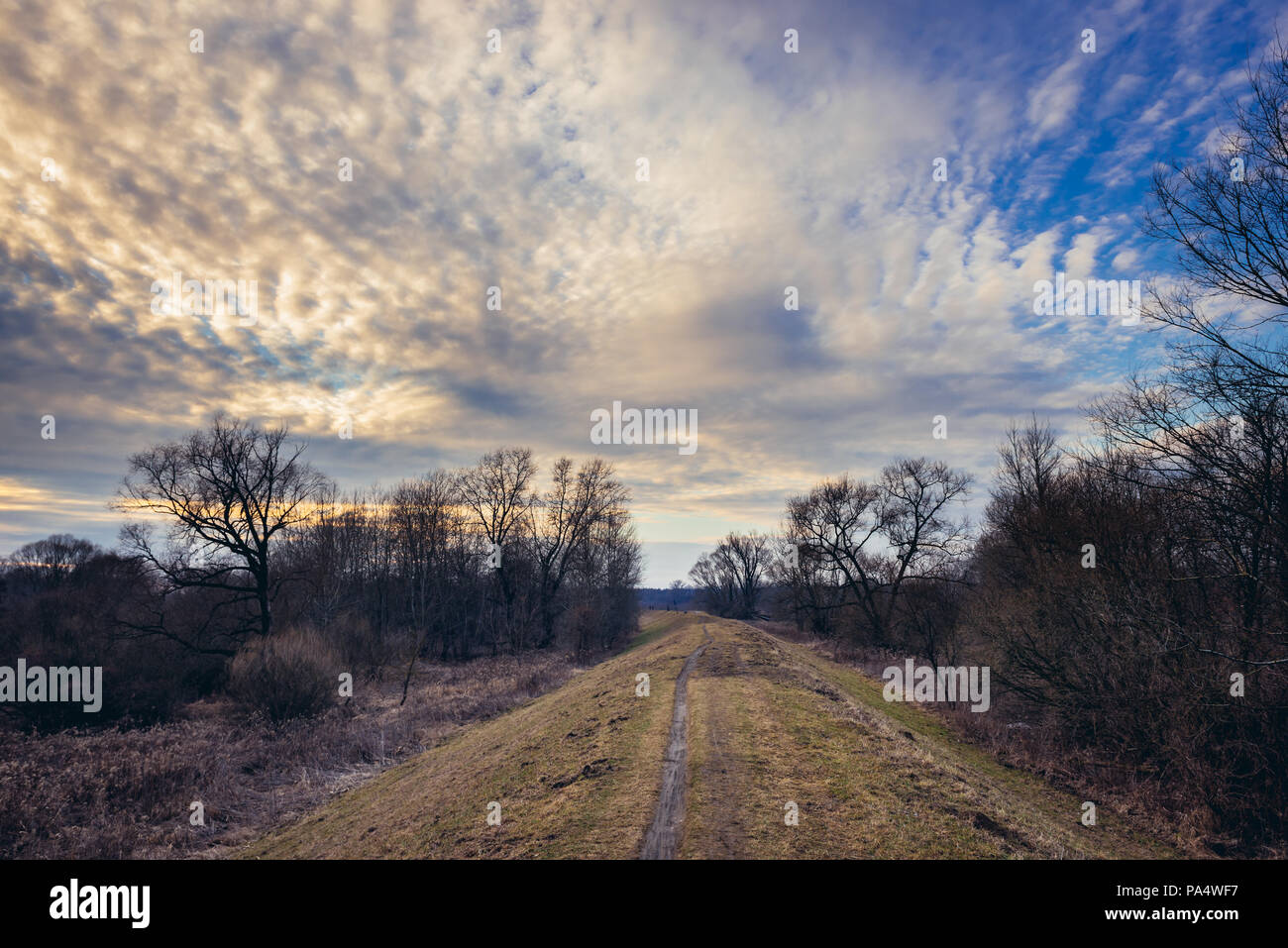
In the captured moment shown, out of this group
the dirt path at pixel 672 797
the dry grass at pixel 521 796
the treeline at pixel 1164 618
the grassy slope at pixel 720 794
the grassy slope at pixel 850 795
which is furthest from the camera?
the treeline at pixel 1164 618

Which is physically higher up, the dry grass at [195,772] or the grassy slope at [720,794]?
the grassy slope at [720,794]

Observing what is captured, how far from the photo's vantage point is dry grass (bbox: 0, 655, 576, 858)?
44.3 feet

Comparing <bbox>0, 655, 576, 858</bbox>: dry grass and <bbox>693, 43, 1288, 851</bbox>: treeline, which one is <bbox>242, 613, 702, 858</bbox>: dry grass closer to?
<bbox>0, 655, 576, 858</bbox>: dry grass

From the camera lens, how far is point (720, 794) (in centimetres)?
955

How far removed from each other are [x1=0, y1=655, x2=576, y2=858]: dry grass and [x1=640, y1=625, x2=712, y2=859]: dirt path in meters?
11.3

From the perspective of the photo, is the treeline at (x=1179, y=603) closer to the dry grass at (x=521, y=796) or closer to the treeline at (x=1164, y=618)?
the treeline at (x=1164, y=618)

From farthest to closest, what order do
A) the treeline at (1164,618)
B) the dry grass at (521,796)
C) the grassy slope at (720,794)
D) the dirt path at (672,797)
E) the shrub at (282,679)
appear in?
the shrub at (282,679) → the treeline at (1164,618) → the dry grass at (521,796) → the grassy slope at (720,794) → the dirt path at (672,797)

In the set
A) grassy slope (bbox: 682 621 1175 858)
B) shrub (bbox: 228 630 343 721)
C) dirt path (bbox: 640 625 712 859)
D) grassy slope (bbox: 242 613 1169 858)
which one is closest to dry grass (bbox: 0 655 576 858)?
shrub (bbox: 228 630 343 721)

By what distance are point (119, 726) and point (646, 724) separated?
2554cm

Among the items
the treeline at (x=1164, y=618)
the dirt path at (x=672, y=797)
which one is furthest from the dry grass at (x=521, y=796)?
the treeline at (x=1164, y=618)

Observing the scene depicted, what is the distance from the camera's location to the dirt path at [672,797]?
7.77 meters

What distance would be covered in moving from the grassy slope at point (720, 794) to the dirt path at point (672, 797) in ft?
0.63
